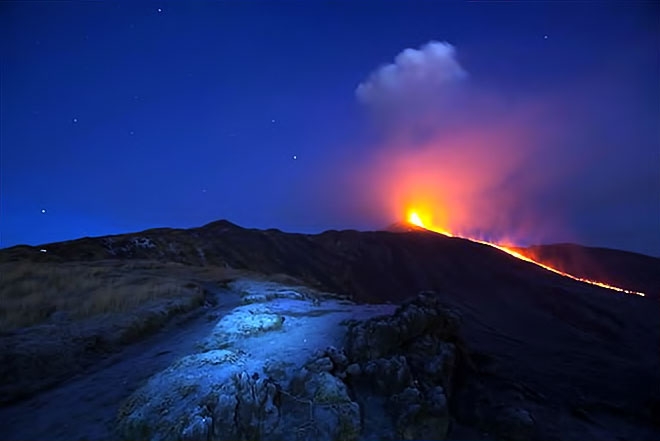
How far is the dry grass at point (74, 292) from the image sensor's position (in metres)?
14.2

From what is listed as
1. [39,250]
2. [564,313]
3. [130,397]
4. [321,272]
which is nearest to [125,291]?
[130,397]

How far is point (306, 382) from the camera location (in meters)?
9.84

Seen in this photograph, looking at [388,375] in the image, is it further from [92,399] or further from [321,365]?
[92,399]

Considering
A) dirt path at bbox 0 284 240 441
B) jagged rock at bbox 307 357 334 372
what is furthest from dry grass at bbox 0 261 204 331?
jagged rock at bbox 307 357 334 372

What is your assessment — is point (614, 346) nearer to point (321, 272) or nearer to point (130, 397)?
point (321, 272)

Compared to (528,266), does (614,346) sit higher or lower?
lower

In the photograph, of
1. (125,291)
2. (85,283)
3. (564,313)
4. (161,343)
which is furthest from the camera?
(564,313)

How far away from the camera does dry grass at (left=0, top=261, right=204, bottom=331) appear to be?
14234 millimetres

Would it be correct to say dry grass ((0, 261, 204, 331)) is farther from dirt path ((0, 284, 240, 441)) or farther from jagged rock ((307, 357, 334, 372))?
jagged rock ((307, 357, 334, 372))

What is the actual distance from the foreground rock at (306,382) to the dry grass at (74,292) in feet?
16.4

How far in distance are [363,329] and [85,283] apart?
14190 mm

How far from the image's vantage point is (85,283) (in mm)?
18906

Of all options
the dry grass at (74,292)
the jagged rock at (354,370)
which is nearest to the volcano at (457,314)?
the dry grass at (74,292)

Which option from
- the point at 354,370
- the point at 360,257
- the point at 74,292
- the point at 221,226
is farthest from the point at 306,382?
the point at 221,226
